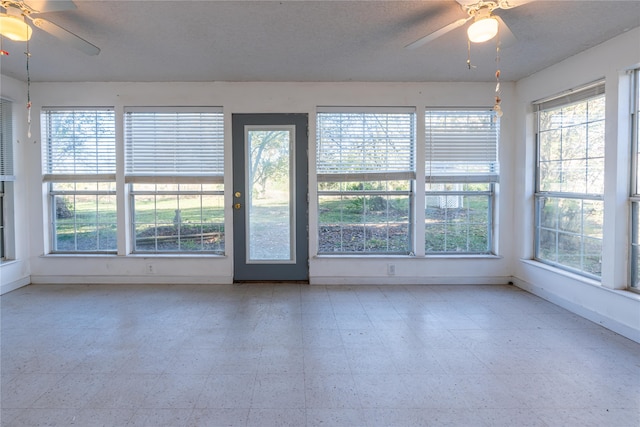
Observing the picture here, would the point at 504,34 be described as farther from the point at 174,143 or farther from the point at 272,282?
the point at 174,143

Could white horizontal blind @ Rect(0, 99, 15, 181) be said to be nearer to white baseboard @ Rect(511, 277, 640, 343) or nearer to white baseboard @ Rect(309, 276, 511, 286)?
white baseboard @ Rect(309, 276, 511, 286)

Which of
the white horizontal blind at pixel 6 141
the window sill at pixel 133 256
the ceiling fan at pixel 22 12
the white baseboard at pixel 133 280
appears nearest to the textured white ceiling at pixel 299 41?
the ceiling fan at pixel 22 12

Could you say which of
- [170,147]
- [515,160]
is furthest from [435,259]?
[170,147]

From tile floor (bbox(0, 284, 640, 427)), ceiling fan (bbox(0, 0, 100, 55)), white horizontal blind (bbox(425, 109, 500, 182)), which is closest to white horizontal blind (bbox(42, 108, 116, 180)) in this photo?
tile floor (bbox(0, 284, 640, 427))

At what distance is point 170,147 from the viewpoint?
449cm

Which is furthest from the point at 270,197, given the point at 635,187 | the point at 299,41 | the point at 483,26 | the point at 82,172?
the point at 635,187

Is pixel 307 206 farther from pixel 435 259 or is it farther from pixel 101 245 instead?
pixel 101 245

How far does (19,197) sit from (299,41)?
3949mm

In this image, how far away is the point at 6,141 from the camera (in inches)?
167

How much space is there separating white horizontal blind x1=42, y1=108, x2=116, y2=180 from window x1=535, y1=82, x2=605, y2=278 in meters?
5.20

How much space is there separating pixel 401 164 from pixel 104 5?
3.34 m

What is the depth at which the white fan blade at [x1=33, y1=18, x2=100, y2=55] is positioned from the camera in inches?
93.1

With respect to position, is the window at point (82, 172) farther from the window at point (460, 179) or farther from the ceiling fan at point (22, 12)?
the window at point (460, 179)

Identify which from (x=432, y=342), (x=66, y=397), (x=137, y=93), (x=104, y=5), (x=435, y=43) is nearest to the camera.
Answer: (x=66, y=397)
